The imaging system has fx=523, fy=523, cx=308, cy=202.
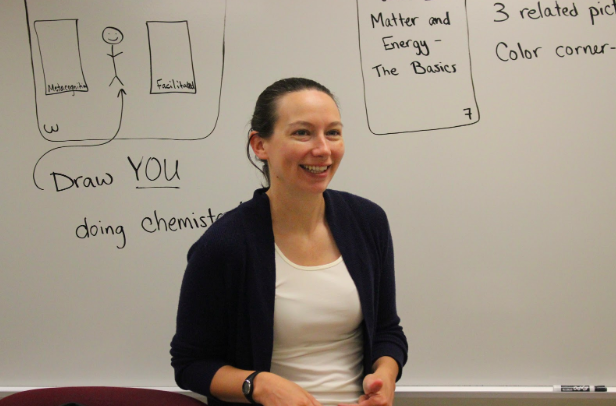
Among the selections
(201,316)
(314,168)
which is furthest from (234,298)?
(314,168)

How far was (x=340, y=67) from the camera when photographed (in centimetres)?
163

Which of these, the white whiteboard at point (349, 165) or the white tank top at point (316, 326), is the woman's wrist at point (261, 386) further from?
the white whiteboard at point (349, 165)

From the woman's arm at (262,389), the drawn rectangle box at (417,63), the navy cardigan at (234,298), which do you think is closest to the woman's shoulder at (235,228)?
the navy cardigan at (234,298)

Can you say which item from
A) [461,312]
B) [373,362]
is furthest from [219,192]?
[461,312]

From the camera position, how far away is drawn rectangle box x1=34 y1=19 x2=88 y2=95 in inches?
65.6

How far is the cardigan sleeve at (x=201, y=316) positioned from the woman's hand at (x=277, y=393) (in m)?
0.12

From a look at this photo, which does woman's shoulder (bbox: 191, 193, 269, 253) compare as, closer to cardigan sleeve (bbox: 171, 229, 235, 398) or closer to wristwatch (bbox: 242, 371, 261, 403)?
cardigan sleeve (bbox: 171, 229, 235, 398)

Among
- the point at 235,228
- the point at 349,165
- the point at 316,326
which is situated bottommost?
the point at 316,326

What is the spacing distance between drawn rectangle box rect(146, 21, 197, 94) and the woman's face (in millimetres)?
630

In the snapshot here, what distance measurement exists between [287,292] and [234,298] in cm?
11

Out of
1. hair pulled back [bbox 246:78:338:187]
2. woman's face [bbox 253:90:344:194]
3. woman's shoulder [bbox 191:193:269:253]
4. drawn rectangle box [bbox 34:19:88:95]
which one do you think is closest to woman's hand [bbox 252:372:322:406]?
woman's shoulder [bbox 191:193:269:253]

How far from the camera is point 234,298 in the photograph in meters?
1.11

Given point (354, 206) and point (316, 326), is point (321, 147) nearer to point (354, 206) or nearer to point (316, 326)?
point (354, 206)

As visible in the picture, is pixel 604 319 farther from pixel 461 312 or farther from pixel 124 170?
pixel 124 170
